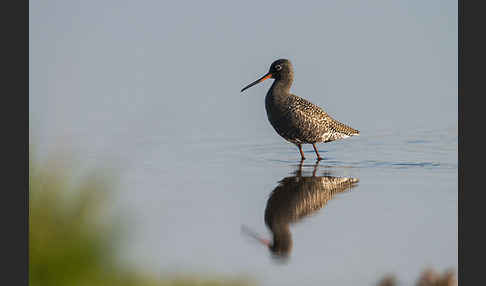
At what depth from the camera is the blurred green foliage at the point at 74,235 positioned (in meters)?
5.79

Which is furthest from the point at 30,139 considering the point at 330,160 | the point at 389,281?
the point at 330,160

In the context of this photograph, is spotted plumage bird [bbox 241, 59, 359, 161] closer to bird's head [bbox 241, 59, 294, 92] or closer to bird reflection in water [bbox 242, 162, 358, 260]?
bird's head [bbox 241, 59, 294, 92]

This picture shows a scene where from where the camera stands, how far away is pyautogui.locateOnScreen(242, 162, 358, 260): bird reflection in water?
7.69 meters

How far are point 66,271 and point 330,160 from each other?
7658mm

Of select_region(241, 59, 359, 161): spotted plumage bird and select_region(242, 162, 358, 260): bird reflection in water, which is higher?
select_region(241, 59, 359, 161): spotted plumage bird

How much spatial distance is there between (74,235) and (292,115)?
7215 millimetres

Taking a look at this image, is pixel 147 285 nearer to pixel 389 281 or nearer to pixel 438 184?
pixel 389 281

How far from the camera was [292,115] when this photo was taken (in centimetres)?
1278

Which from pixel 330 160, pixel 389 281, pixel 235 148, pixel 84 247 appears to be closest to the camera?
pixel 84 247

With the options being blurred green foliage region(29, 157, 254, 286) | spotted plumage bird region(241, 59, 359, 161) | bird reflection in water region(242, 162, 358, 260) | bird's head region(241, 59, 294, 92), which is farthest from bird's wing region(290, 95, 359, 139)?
blurred green foliage region(29, 157, 254, 286)

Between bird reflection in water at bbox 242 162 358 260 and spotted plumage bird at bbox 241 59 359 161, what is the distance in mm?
1620

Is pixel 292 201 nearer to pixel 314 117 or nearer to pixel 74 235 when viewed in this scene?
pixel 74 235

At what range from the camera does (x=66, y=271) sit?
232 inches

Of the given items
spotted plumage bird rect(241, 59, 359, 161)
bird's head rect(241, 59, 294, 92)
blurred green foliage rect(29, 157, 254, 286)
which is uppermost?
bird's head rect(241, 59, 294, 92)
